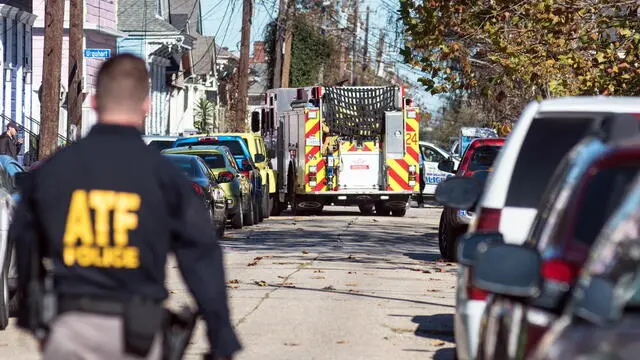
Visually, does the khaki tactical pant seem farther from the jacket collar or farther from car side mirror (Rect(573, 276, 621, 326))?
car side mirror (Rect(573, 276, 621, 326))

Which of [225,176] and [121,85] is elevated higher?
[121,85]

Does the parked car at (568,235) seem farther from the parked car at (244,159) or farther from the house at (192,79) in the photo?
the house at (192,79)

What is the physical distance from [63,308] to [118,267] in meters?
0.23

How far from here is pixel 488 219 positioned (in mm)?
A: 7910

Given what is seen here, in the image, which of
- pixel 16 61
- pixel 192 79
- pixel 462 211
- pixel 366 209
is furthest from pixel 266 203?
pixel 192 79

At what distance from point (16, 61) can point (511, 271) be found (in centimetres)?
3726

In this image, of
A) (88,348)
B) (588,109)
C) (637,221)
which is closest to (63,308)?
(88,348)

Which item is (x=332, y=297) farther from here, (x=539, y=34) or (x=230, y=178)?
(x=230, y=178)

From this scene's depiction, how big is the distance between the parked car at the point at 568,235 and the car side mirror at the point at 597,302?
1.55 feet

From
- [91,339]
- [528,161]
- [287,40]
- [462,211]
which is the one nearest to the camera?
[91,339]

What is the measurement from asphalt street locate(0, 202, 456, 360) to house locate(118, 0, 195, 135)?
30266mm

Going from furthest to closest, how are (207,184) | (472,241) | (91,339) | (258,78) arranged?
1. (258,78)
2. (207,184)
3. (472,241)
4. (91,339)

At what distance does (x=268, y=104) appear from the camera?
37969 millimetres

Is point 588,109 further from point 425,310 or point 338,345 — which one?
point 425,310
